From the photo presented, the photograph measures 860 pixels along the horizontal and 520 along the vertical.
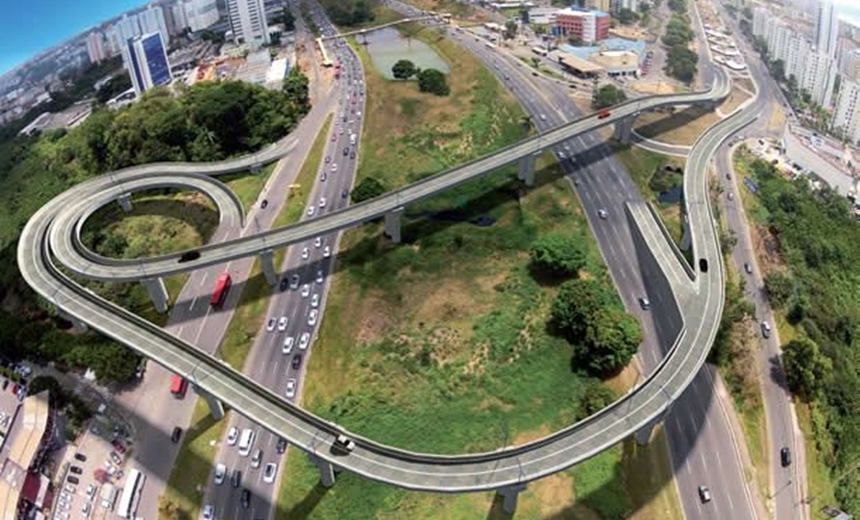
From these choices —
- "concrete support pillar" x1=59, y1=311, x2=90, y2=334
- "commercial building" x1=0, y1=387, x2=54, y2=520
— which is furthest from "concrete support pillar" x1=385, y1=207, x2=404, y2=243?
"commercial building" x1=0, y1=387, x2=54, y2=520

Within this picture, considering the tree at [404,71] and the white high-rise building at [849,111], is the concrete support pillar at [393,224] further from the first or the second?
the white high-rise building at [849,111]

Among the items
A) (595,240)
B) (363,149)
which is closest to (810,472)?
(595,240)

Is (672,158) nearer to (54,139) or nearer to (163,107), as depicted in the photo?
(163,107)

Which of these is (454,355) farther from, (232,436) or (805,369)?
(805,369)

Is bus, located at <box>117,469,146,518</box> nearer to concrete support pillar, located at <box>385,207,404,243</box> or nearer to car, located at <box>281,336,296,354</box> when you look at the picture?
car, located at <box>281,336,296,354</box>

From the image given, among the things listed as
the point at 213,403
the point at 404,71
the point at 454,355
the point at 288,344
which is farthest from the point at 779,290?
the point at 404,71

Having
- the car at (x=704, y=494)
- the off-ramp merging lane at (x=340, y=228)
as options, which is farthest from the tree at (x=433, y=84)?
the car at (x=704, y=494)

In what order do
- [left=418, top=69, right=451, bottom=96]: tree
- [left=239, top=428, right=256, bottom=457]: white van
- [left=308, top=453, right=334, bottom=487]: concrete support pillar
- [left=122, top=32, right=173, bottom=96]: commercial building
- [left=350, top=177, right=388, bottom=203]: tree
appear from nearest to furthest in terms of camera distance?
1. [left=308, top=453, right=334, bottom=487]: concrete support pillar
2. [left=239, top=428, right=256, bottom=457]: white van
3. [left=350, top=177, right=388, bottom=203]: tree
4. [left=418, top=69, right=451, bottom=96]: tree
5. [left=122, top=32, right=173, bottom=96]: commercial building
